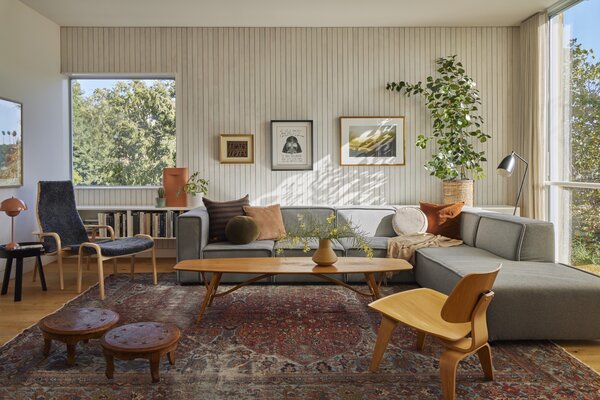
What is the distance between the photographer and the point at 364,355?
290cm

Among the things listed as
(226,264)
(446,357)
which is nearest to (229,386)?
(446,357)

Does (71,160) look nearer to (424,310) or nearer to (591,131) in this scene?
(424,310)

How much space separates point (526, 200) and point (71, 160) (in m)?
5.62

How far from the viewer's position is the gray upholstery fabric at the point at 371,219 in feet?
17.6

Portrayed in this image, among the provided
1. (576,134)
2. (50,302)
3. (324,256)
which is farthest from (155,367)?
(576,134)

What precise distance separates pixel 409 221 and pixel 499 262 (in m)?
1.46

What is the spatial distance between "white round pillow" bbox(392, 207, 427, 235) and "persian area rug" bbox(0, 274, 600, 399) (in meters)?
1.55

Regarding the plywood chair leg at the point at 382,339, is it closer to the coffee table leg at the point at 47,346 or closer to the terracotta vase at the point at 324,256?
the terracotta vase at the point at 324,256

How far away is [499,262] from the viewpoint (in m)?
3.73

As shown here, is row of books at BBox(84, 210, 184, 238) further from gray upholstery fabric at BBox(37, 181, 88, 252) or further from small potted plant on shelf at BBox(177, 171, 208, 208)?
gray upholstery fabric at BBox(37, 181, 88, 252)

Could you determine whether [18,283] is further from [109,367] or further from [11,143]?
[109,367]

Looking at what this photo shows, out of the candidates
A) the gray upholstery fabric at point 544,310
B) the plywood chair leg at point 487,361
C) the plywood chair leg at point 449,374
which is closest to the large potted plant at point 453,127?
the gray upholstery fabric at point 544,310

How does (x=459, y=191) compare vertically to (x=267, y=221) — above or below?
above

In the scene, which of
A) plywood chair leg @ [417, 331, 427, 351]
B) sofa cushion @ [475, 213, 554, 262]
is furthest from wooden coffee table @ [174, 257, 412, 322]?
sofa cushion @ [475, 213, 554, 262]
